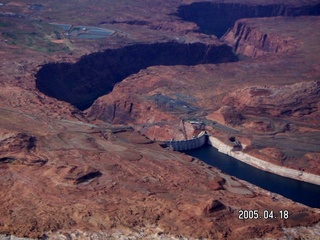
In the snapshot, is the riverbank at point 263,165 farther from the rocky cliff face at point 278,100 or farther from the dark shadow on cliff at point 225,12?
the dark shadow on cliff at point 225,12

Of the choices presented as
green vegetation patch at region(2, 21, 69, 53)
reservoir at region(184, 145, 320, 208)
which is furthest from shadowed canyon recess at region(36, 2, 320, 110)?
reservoir at region(184, 145, 320, 208)

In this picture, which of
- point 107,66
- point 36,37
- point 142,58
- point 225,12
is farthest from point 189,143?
point 225,12

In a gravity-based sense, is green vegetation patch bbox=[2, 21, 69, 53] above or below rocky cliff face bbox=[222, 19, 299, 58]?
above

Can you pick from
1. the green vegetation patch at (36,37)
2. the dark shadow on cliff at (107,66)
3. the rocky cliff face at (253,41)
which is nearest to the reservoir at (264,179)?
the dark shadow on cliff at (107,66)

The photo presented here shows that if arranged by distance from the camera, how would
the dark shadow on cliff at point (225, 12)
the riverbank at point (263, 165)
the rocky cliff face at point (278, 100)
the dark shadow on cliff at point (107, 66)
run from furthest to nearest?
the dark shadow on cliff at point (225, 12) → the dark shadow on cliff at point (107, 66) → the rocky cliff face at point (278, 100) → the riverbank at point (263, 165)

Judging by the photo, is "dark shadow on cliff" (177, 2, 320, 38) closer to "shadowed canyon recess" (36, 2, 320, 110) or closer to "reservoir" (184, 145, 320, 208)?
"shadowed canyon recess" (36, 2, 320, 110)

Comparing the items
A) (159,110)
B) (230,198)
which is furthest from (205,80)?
(230,198)
